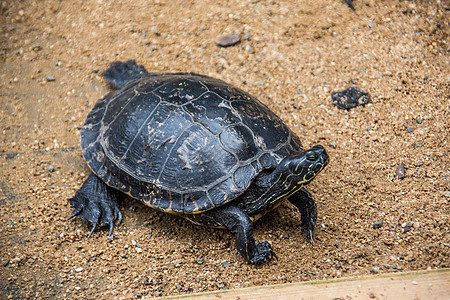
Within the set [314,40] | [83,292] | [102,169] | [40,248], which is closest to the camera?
[83,292]

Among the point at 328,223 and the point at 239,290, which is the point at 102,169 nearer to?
the point at 239,290

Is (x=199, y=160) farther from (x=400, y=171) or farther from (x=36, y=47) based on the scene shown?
(x=36, y=47)

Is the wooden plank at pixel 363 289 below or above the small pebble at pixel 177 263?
above

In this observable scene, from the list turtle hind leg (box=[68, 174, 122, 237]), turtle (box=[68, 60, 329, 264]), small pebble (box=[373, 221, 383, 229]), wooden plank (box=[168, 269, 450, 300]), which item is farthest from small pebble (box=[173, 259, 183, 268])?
small pebble (box=[373, 221, 383, 229])

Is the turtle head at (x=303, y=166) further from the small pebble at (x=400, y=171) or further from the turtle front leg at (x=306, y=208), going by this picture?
the small pebble at (x=400, y=171)

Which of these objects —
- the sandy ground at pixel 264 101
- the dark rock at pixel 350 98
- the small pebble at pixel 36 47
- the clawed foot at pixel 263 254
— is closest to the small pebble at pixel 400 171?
the sandy ground at pixel 264 101

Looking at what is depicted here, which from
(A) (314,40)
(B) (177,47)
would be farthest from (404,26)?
(B) (177,47)
